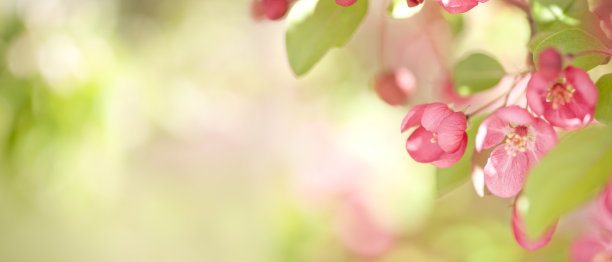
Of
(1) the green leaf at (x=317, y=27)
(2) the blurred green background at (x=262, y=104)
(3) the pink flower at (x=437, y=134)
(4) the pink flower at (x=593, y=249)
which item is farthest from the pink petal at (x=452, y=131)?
(2) the blurred green background at (x=262, y=104)

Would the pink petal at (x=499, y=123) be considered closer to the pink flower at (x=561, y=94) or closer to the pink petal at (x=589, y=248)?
the pink flower at (x=561, y=94)

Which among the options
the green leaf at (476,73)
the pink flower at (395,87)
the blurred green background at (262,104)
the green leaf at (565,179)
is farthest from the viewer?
the blurred green background at (262,104)

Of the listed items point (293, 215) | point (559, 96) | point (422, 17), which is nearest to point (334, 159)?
point (293, 215)

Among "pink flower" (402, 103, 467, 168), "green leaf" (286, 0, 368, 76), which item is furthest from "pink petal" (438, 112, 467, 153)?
"green leaf" (286, 0, 368, 76)

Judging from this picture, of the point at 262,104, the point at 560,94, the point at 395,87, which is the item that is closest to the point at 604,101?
the point at 560,94

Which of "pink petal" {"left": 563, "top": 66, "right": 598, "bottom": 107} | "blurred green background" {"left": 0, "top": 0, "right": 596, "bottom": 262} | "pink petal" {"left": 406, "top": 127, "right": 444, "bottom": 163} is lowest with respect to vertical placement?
"blurred green background" {"left": 0, "top": 0, "right": 596, "bottom": 262}

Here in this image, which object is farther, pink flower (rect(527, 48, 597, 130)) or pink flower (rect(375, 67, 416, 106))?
pink flower (rect(375, 67, 416, 106))

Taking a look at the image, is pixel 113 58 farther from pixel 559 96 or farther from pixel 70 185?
pixel 559 96

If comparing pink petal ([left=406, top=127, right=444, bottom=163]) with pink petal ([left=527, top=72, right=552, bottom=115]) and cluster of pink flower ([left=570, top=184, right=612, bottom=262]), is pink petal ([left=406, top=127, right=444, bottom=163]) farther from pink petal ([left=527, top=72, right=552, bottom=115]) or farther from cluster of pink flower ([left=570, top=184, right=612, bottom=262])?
cluster of pink flower ([left=570, top=184, right=612, bottom=262])
